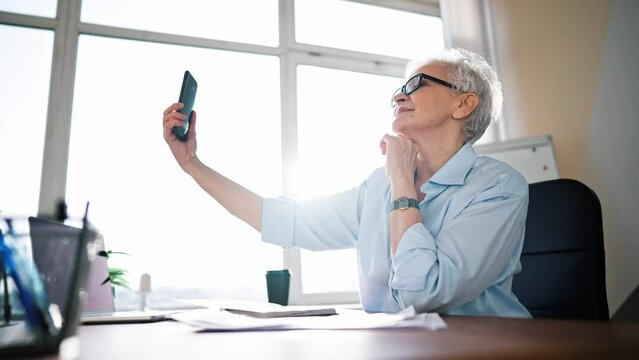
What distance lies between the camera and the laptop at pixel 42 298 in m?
0.29

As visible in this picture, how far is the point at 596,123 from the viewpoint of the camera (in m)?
2.41

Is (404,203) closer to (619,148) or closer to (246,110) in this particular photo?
(246,110)

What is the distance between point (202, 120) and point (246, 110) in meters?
0.27

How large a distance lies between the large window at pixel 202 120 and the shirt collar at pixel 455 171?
44.5 inches

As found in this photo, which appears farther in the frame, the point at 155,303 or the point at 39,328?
the point at 155,303

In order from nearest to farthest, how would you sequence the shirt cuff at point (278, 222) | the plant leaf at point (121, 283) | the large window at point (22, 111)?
1. the shirt cuff at point (278, 222)
2. the plant leaf at point (121, 283)
3. the large window at point (22, 111)

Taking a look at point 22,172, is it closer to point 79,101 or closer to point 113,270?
point 79,101

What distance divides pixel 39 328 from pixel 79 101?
2.32 metres

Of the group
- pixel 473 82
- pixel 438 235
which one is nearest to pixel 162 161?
pixel 473 82

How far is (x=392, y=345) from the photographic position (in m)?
0.33

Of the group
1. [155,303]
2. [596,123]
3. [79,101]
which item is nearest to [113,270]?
[155,303]

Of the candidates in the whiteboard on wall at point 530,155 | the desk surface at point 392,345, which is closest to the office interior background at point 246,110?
the whiteboard on wall at point 530,155

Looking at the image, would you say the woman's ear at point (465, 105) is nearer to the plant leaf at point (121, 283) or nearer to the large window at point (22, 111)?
the plant leaf at point (121, 283)

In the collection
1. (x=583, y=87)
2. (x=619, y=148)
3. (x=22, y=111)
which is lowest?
(x=619, y=148)
